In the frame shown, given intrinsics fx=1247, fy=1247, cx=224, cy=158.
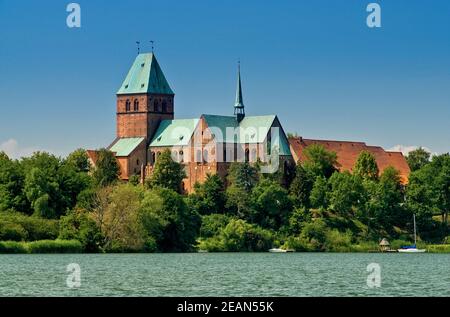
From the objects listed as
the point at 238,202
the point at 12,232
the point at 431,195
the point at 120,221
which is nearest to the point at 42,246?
the point at 12,232

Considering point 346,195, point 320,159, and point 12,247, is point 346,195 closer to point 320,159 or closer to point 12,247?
point 320,159

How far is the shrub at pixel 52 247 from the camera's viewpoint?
7969 cm

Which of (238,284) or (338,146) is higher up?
(338,146)

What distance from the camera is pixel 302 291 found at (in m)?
43.3

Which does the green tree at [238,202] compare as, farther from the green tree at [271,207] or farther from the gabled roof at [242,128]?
the gabled roof at [242,128]

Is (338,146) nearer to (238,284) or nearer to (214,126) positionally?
(214,126)

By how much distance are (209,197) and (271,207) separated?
21.9ft

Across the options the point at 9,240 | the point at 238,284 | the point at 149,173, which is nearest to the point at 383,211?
the point at 149,173

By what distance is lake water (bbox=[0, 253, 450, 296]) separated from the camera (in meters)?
42.9

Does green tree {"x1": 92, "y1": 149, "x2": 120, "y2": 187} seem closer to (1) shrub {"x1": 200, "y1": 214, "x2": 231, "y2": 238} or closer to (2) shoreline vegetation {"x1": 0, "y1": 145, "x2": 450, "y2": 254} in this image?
(2) shoreline vegetation {"x1": 0, "y1": 145, "x2": 450, "y2": 254}

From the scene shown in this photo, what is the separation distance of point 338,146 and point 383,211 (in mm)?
28555

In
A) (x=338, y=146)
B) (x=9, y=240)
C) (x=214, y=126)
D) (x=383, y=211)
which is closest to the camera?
(x=9, y=240)

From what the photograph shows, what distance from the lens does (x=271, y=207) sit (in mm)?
112938

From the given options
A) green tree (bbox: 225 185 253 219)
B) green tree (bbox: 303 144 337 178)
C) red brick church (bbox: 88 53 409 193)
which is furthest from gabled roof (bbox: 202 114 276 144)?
green tree (bbox: 225 185 253 219)
